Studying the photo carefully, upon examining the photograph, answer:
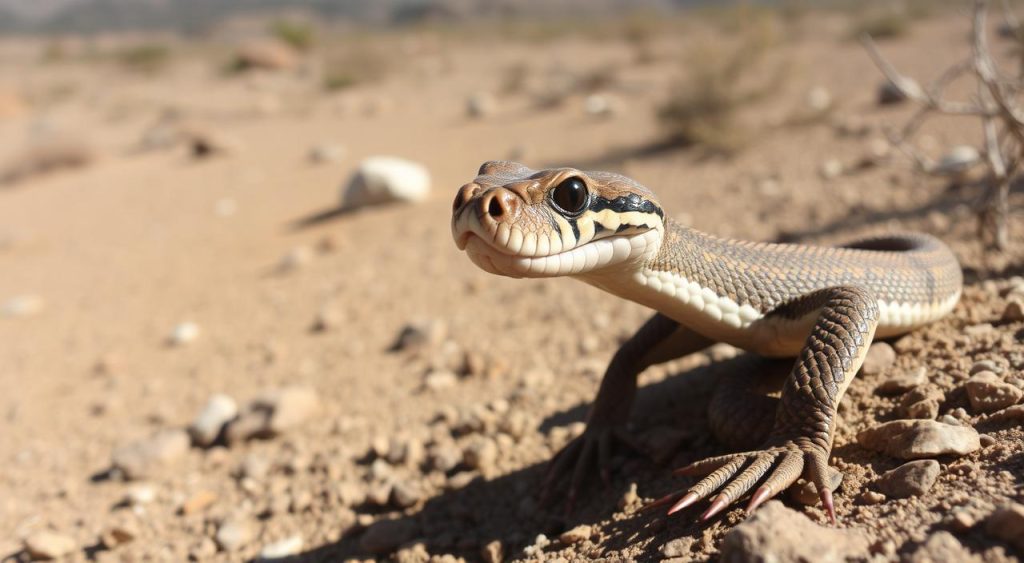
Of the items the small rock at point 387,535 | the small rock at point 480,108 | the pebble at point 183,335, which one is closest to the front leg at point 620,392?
the small rock at point 387,535

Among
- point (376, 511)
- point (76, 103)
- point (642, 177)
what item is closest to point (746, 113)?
point (642, 177)

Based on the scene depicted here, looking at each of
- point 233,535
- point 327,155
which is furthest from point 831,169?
point 327,155

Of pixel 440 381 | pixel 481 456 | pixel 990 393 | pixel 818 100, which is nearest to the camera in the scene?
pixel 990 393

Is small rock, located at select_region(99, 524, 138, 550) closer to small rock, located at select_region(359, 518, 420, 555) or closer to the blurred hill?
small rock, located at select_region(359, 518, 420, 555)

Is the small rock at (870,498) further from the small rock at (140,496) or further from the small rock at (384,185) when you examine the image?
the small rock at (384,185)

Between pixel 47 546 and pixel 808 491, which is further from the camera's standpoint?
pixel 47 546

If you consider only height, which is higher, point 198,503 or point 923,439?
point 923,439

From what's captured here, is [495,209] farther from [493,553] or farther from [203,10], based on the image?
[203,10]

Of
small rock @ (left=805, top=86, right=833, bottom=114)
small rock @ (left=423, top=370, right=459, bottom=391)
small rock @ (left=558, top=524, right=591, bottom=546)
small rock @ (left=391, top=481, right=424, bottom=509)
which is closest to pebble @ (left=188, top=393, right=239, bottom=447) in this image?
small rock @ (left=423, top=370, right=459, bottom=391)
